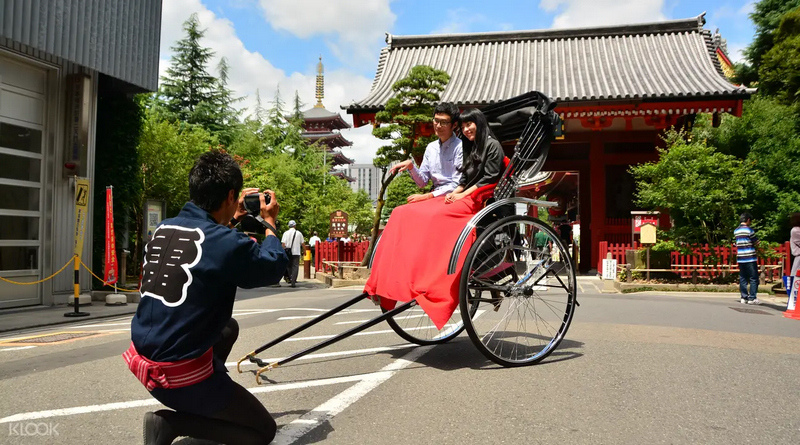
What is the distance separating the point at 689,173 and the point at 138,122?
1244 cm

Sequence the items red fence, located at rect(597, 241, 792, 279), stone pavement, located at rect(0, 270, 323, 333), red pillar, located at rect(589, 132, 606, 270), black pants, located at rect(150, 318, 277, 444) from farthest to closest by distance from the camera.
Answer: red pillar, located at rect(589, 132, 606, 270) → red fence, located at rect(597, 241, 792, 279) → stone pavement, located at rect(0, 270, 323, 333) → black pants, located at rect(150, 318, 277, 444)

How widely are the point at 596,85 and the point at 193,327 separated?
55.4ft

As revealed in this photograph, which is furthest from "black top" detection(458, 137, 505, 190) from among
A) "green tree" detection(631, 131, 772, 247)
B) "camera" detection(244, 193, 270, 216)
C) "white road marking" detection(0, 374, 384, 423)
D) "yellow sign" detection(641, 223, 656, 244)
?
"green tree" detection(631, 131, 772, 247)

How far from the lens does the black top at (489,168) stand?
4.39 m

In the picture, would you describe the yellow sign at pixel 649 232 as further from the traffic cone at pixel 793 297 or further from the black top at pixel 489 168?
the black top at pixel 489 168

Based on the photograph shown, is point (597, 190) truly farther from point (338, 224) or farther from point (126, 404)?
point (126, 404)

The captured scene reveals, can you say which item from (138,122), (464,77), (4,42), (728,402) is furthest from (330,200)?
(728,402)

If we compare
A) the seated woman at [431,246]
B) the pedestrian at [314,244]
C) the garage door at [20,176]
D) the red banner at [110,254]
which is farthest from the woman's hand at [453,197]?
the pedestrian at [314,244]

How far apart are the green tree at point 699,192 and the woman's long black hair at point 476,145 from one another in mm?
10326

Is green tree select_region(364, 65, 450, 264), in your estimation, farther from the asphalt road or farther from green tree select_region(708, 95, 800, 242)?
the asphalt road

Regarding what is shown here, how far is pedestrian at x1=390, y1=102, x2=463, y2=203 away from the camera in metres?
4.68

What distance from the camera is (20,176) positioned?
9633mm

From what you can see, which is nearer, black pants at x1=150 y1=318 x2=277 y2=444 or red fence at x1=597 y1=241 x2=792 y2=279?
black pants at x1=150 y1=318 x2=277 y2=444

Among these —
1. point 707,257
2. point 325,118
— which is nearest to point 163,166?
point 707,257
